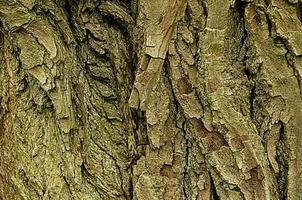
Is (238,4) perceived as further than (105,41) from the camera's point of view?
No

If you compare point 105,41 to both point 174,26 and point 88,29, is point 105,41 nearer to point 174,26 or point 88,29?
point 88,29

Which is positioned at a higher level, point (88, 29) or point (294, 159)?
point (88, 29)

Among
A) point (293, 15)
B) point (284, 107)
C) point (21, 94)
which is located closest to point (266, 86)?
point (284, 107)

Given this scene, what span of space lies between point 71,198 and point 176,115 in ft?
1.17

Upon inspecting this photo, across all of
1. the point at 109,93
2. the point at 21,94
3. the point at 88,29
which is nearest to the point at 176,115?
the point at 109,93

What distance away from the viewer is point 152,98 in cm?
132

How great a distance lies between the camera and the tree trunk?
1292 mm

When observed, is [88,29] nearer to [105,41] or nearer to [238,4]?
[105,41]

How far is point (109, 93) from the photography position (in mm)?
1451

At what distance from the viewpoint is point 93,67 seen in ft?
4.72

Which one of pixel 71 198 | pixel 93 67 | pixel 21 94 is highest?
pixel 93 67

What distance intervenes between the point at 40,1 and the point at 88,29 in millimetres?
139

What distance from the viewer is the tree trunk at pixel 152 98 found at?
1292 mm

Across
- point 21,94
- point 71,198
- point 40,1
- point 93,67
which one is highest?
point 40,1
